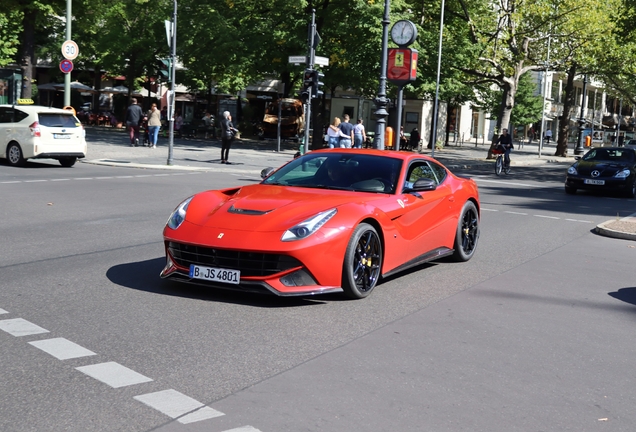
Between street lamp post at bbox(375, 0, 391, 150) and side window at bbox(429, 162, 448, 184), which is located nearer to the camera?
side window at bbox(429, 162, 448, 184)

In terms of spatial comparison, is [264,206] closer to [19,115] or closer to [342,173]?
[342,173]

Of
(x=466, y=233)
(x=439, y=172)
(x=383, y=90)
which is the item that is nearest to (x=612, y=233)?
(x=466, y=233)

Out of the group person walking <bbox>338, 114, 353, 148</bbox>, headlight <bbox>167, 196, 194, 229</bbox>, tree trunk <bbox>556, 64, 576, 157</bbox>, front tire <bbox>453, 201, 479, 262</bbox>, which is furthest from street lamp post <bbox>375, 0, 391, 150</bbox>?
tree trunk <bbox>556, 64, 576, 157</bbox>

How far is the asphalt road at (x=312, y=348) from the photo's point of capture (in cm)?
465

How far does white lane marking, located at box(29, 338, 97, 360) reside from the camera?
558cm

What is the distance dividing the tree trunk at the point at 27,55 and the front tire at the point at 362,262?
30.3 meters

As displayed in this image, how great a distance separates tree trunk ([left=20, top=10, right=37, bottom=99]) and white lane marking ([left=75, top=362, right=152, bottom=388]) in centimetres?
3220

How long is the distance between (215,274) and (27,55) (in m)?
31.4

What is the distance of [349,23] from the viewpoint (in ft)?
128

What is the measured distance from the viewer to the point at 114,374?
17.0 feet

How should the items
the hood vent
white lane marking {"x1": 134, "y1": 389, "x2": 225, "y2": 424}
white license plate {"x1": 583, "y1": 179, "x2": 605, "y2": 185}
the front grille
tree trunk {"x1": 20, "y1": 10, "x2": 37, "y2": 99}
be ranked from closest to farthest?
white lane marking {"x1": 134, "y1": 389, "x2": 225, "y2": 424} < the front grille < the hood vent < white license plate {"x1": 583, "y1": 179, "x2": 605, "y2": 185} < tree trunk {"x1": 20, "y1": 10, "x2": 37, "y2": 99}

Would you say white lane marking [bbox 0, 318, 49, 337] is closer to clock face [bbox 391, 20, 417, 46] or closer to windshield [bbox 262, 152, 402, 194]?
windshield [bbox 262, 152, 402, 194]

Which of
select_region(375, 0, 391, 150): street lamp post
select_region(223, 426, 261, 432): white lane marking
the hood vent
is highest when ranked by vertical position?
select_region(375, 0, 391, 150): street lamp post

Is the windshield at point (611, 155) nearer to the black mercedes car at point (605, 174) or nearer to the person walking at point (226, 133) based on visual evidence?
the black mercedes car at point (605, 174)
